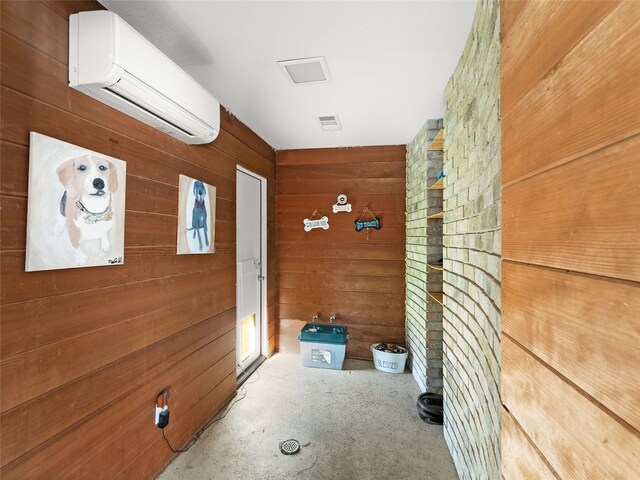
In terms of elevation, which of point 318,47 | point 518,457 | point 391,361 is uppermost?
point 318,47

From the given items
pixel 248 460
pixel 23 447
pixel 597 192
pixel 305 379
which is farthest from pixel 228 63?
pixel 305 379

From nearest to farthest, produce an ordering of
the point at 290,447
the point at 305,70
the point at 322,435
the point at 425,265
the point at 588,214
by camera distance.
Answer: the point at 588,214 → the point at 305,70 → the point at 290,447 → the point at 322,435 → the point at 425,265

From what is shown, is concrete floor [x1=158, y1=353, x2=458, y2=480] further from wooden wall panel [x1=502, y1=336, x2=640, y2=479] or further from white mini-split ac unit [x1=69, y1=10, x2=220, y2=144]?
white mini-split ac unit [x1=69, y1=10, x2=220, y2=144]

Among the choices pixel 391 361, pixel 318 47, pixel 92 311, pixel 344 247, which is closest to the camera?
pixel 92 311

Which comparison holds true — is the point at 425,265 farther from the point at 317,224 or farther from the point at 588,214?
the point at 588,214

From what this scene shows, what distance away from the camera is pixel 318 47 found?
5.09ft

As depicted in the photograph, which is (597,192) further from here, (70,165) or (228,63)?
(228,63)

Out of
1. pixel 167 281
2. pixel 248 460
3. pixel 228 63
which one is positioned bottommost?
pixel 248 460

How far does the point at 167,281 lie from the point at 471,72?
1.95m

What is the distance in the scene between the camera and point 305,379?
9.28 ft

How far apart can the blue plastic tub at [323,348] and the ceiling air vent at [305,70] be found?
7.61 feet

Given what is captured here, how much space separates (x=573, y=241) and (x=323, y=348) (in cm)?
275

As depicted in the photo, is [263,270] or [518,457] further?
[263,270]

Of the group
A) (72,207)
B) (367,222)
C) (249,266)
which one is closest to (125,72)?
(72,207)
